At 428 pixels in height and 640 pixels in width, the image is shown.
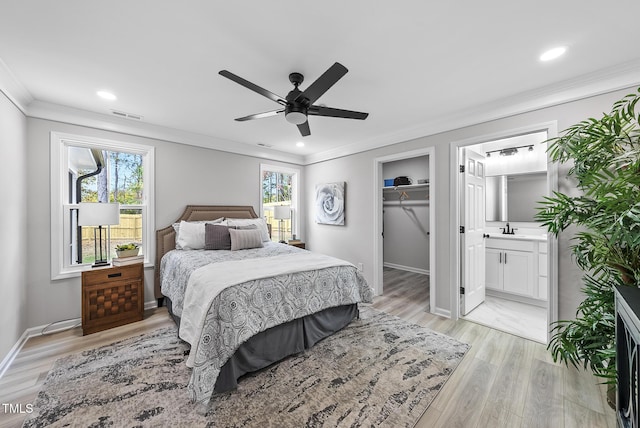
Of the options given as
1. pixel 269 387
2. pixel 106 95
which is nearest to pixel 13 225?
pixel 106 95

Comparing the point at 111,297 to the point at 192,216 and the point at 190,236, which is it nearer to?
the point at 190,236

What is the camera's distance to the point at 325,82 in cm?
171

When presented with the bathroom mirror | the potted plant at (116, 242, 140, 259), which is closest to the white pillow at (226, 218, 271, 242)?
the potted plant at (116, 242, 140, 259)

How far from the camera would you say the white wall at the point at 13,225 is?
212 centimetres

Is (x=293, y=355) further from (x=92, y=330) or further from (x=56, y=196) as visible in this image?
(x=56, y=196)

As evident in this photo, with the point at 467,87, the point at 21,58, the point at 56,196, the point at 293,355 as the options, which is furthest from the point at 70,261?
the point at 467,87

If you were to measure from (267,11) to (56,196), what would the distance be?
124 inches

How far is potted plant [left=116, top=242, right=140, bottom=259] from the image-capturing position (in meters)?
3.05

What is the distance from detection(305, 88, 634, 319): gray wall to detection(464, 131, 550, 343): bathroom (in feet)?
1.37

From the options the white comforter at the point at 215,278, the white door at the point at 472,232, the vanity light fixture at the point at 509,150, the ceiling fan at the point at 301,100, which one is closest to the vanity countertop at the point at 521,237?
the white door at the point at 472,232

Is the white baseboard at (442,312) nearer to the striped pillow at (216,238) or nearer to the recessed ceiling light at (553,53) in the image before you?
the recessed ceiling light at (553,53)

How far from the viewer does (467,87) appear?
236cm

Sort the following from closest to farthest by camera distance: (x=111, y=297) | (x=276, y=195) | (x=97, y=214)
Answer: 1. (x=97, y=214)
2. (x=111, y=297)
3. (x=276, y=195)

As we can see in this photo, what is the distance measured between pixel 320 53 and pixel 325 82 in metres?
0.33
